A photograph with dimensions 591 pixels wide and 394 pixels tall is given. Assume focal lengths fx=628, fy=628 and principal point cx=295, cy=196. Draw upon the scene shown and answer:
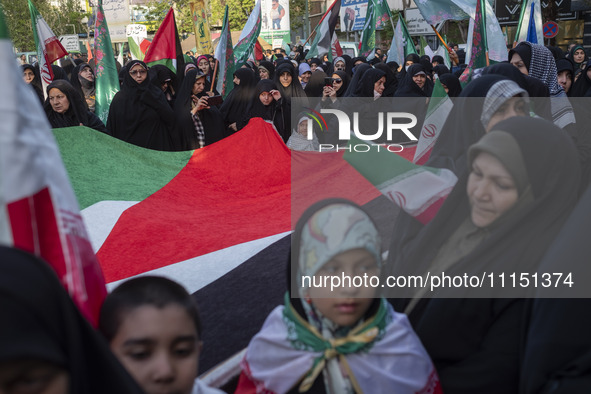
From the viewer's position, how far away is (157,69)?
23.9 ft

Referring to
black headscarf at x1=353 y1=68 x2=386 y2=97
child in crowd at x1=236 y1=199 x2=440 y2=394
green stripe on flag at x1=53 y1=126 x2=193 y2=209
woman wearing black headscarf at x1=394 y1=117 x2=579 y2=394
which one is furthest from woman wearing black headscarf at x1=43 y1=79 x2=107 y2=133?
woman wearing black headscarf at x1=394 y1=117 x2=579 y2=394

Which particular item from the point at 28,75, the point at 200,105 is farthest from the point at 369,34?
the point at 200,105

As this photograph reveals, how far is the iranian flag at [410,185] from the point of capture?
2240mm

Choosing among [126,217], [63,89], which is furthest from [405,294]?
[63,89]

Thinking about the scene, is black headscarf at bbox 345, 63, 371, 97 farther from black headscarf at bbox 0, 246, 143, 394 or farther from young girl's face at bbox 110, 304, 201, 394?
black headscarf at bbox 0, 246, 143, 394

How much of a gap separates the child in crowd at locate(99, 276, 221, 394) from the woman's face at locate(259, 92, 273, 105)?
601 centimetres

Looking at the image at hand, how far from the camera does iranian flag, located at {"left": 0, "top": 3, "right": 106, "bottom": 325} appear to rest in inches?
51.4

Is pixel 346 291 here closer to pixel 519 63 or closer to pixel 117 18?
pixel 519 63

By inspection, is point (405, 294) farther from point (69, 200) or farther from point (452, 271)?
point (69, 200)

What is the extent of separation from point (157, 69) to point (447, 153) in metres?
4.98

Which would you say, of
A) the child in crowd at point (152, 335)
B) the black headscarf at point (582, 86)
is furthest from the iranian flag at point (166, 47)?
the child in crowd at point (152, 335)

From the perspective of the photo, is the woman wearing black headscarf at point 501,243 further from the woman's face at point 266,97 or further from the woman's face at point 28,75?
the woman's face at point 28,75

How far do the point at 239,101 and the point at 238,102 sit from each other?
0.06 feet

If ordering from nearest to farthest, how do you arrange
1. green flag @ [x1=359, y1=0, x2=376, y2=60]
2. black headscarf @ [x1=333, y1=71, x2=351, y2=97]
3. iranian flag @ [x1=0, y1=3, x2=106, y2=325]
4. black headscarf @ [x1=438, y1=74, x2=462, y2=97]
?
iranian flag @ [x1=0, y1=3, x2=106, y2=325] → black headscarf @ [x1=438, y1=74, x2=462, y2=97] → black headscarf @ [x1=333, y1=71, x2=351, y2=97] → green flag @ [x1=359, y1=0, x2=376, y2=60]
